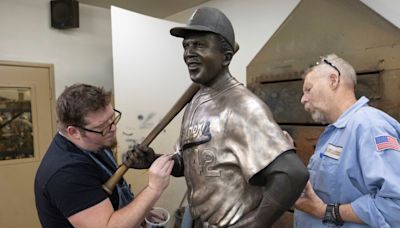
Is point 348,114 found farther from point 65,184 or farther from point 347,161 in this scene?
point 65,184

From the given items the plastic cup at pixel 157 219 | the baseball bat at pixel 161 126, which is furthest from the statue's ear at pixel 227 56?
the plastic cup at pixel 157 219

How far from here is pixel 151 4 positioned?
9.44 feet

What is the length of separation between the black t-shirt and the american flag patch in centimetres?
85

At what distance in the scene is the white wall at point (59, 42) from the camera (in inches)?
95.6

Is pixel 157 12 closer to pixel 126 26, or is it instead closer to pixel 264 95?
pixel 126 26

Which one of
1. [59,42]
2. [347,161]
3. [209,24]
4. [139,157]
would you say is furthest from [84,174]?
[59,42]

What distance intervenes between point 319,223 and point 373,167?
0.27 m

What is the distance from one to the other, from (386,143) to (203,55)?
0.60m

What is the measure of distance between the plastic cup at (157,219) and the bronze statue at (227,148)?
313 mm

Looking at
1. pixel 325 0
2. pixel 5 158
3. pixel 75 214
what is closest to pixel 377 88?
pixel 325 0

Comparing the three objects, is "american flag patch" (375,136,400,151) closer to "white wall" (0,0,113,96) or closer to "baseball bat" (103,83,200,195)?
"baseball bat" (103,83,200,195)

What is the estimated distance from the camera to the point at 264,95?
220cm

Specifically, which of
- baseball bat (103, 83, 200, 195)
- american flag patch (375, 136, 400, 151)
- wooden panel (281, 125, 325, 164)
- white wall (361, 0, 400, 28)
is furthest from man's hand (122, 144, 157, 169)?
white wall (361, 0, 400, 28)

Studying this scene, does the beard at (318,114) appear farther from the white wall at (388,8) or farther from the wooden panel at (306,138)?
the white wall at (388,8)
